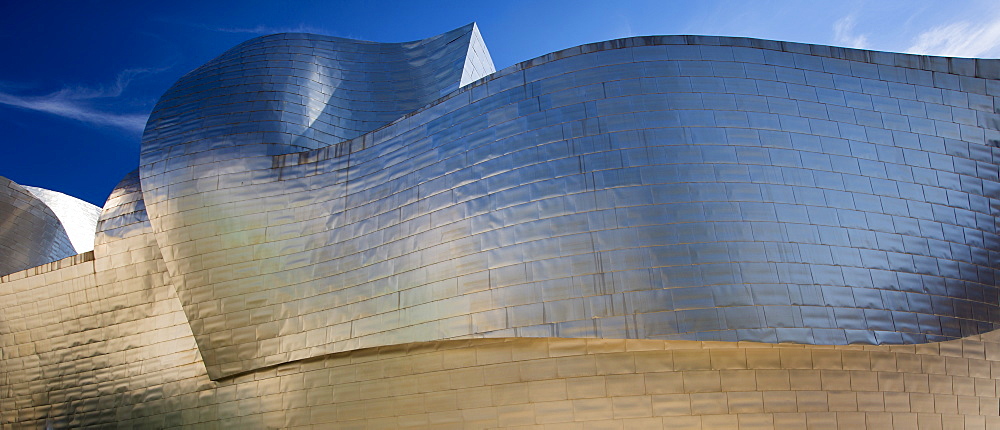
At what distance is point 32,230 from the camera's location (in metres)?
21.2

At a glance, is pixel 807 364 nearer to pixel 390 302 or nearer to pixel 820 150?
pixel 820 150

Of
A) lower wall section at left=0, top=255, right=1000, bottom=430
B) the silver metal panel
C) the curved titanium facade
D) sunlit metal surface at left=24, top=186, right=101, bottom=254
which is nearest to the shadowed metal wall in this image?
the curved titanium facade

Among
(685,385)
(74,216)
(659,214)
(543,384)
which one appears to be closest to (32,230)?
(74,216)

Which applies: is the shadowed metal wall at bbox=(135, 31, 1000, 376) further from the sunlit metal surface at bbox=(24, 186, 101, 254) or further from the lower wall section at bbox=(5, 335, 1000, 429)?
the sunlit metal surface at bbox=(24, 186, 101, 254)

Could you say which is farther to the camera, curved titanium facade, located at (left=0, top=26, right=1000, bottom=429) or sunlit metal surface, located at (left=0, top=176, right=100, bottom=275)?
sunlit metal surface, located at (left=0, top=176, right=100, bottom=275)

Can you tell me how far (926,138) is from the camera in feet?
39.2

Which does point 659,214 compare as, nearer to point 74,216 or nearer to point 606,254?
point 606,254

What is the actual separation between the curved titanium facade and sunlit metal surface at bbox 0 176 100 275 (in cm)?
814

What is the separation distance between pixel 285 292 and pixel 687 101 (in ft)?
25.3

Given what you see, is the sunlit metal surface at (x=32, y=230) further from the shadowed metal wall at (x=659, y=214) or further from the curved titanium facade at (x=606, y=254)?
the shadowed metal wall at (x=659, y=214)

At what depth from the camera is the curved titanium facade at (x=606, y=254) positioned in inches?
423

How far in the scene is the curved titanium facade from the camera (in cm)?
1073

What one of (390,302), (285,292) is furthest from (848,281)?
(285,292)

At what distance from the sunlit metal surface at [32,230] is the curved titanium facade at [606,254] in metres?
8.14
